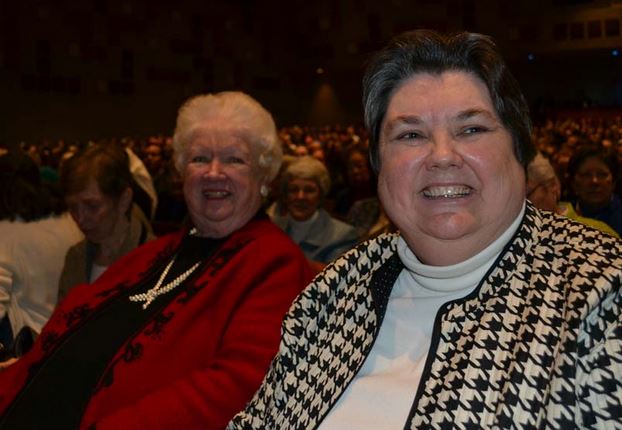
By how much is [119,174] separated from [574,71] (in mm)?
17046

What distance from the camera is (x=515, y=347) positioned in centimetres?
121

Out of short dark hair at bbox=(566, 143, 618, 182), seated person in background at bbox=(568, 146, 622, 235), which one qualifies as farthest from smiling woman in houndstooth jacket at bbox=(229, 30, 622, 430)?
short dark hair at bbox=(566, 143, 618, 182)

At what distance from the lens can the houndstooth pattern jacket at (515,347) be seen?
115 centimetres

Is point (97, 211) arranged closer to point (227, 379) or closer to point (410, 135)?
point (227, 379)

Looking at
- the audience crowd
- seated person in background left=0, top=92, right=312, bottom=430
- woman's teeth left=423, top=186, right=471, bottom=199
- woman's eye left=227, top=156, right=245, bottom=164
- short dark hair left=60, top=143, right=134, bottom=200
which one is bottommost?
the audience crowd

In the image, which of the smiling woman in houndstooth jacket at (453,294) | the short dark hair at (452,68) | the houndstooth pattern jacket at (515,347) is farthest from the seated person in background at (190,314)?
the short dark hair at (452,68)

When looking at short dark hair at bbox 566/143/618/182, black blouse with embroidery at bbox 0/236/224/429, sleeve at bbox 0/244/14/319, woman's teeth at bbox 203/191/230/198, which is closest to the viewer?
black blouse with embroidery at bbox 0/236/224/429

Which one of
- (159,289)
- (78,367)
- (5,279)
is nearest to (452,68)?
(159,289)

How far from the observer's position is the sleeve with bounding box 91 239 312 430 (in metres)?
1.97

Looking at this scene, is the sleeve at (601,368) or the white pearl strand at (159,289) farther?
the white pearl strand at (159,289)

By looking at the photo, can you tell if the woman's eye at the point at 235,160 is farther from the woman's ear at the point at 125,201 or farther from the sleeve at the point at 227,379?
the woman's ear at the point at 125,201

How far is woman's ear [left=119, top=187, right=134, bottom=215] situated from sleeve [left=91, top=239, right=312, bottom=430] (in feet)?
4.18

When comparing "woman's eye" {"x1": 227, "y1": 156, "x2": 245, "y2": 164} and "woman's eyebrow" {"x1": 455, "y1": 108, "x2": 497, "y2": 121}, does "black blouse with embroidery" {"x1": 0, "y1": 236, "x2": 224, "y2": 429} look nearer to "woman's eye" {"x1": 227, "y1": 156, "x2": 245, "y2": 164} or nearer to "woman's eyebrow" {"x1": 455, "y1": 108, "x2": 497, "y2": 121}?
"woman's eye" {"x1": 227, "y1": 156, "x2": 245, "y2": 164}

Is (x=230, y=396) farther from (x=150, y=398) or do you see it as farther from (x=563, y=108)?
(x=563, y=108)
